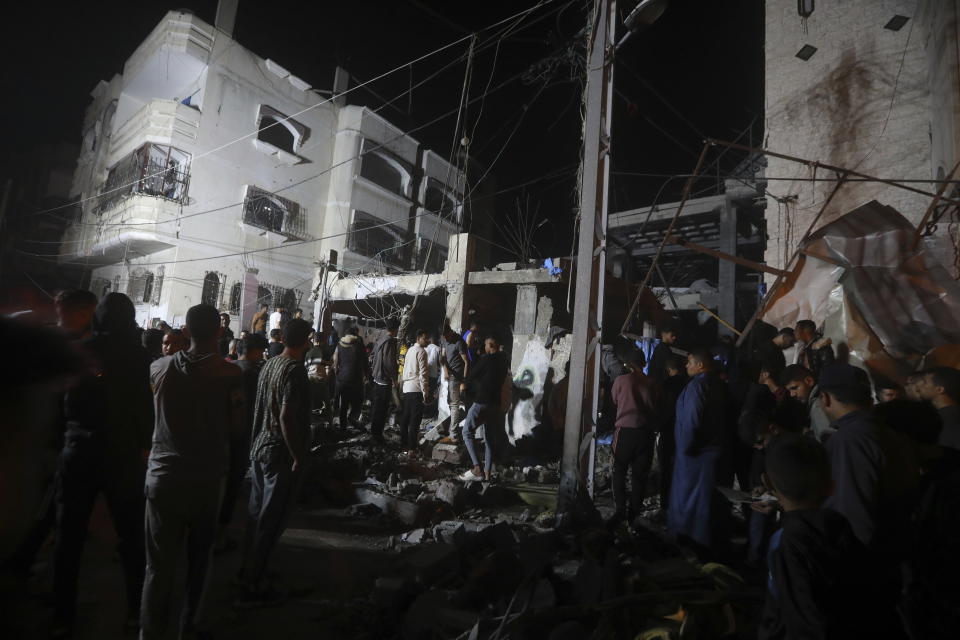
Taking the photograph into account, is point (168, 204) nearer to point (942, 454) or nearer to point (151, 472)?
point (151, 472)

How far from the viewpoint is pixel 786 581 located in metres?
1.82

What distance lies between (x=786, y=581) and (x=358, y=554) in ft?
13.3

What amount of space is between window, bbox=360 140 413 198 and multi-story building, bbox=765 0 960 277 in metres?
20.9

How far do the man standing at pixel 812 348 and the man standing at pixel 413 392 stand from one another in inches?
219

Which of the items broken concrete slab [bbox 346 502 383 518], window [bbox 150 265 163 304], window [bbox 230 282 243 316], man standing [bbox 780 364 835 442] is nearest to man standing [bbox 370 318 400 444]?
broken concrete slab [bbox 346 502 383 518]

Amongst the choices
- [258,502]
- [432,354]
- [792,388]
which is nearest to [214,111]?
[432,354]

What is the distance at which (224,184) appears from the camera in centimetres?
2236

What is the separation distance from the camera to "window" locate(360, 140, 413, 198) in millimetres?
27312

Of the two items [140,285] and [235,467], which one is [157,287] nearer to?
[140,285]

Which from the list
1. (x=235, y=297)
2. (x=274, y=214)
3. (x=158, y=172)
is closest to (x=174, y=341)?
(x=235, y=297)

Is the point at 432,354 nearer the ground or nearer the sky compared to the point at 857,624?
nearer the sky

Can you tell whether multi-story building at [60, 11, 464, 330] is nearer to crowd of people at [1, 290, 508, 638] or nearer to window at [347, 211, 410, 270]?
window at [347, 211, 410, 270]

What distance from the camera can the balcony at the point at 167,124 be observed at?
20.3 meters

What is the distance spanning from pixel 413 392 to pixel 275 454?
4.67 metres
